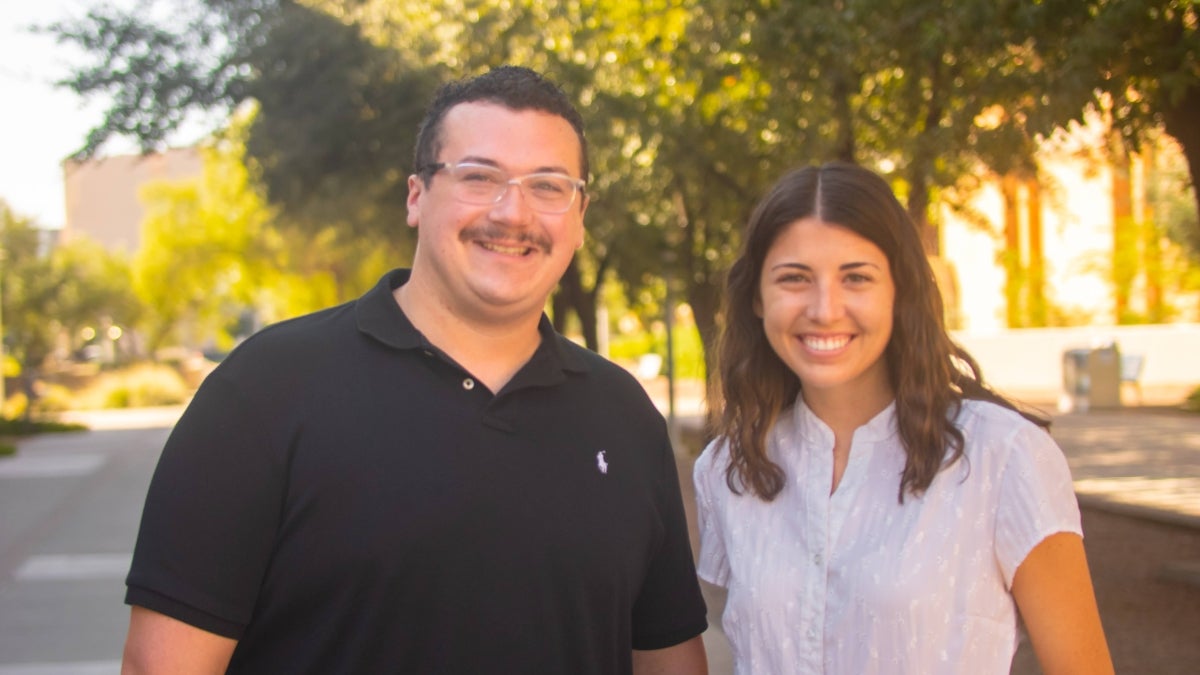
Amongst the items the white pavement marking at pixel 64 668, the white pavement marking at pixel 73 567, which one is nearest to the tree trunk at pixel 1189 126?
the white pavement marking at pixel 64 668

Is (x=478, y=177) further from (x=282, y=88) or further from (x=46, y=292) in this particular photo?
(x=46, y=292)

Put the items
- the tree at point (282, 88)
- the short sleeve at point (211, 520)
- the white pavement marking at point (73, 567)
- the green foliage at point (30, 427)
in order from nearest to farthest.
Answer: the short sleeve at point (211, 520) < the white pavement marking at point (73, 567) < the tree at point (282, 88) < the green foliage at point (30, 427)

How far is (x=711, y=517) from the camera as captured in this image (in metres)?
2.95

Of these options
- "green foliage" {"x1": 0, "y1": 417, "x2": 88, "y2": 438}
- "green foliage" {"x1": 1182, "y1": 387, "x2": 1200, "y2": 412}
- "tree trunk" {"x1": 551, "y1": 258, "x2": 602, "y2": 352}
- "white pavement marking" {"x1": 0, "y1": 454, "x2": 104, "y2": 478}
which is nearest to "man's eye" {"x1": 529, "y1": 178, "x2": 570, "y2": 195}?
"white pavement marking" {"x1": 0, "y1": 454, "x2": 104, "y2": 478}

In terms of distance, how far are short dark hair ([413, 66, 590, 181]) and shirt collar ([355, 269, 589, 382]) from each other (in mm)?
263

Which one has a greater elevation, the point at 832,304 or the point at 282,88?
the point at 282,88

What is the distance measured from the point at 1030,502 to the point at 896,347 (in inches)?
18.6

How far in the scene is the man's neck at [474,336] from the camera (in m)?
2.65

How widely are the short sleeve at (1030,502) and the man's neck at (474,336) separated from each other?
Answer: 1.00 m

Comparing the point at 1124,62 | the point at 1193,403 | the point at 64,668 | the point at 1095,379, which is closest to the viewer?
the point at 64,668

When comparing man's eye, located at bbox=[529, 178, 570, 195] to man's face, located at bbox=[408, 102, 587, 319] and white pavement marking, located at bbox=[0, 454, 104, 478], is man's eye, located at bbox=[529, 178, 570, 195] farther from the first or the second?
white pavement marking, located at bbox=[0, 454, 104, 478]

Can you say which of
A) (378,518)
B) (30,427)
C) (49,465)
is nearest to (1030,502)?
(378,518)

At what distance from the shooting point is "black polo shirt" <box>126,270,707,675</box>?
2.34 metres

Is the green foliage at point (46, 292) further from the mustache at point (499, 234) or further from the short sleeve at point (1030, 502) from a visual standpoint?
the short sleeve at point (1030, 502)
